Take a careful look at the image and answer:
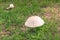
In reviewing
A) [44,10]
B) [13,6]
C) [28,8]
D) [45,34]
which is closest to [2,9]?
[13,6]

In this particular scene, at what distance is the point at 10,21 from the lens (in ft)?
18.1

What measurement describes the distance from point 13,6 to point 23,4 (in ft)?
0.99

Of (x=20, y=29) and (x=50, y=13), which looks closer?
(x=20, y=29)

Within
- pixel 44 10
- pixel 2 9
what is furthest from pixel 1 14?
pixel 44 10

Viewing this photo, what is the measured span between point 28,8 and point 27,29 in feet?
3.52

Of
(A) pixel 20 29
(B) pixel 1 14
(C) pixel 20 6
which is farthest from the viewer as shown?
(C) pixel 20 6

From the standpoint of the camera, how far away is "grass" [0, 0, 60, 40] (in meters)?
4.88

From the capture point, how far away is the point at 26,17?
5.79 meters

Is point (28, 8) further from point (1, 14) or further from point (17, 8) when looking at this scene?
point (1, 14)

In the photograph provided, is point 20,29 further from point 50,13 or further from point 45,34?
point 50,13

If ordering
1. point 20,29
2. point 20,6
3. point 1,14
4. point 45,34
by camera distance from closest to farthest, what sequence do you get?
point 45,34, point 20,29, point 1,14, point 20,6

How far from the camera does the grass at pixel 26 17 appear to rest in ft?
16.0

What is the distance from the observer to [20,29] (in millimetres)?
5219

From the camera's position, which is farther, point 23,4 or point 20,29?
point 23,4
